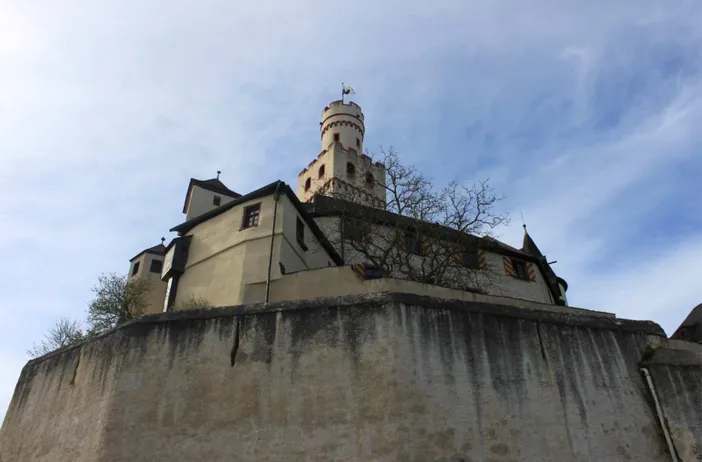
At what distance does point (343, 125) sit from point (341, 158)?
204 inches

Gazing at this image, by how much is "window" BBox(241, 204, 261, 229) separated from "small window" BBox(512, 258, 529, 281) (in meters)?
12.6

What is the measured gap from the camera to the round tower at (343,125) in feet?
148

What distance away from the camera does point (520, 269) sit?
2538 centimetres

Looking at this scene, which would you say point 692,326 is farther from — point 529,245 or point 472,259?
point 529,245

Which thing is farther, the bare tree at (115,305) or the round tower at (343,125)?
the round tower at (343,125)

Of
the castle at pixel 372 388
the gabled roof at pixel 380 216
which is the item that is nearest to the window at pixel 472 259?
the gabled roof at pixel 380 216

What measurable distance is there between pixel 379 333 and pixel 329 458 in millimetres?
2103

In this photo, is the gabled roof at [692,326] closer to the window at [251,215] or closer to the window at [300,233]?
the window at [300,233]

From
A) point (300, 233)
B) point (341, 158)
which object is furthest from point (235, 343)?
point (341, 158)

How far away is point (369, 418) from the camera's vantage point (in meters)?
9.04

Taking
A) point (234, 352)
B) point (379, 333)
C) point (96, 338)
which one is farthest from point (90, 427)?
point (379, 333)

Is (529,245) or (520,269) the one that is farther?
(529,245)

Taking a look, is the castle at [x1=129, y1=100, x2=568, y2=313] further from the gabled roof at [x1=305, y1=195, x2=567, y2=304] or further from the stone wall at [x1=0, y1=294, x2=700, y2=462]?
the stone wall at [x1=0, y1=294, x2=700, y2=462]

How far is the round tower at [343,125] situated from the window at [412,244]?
75.6 ft
